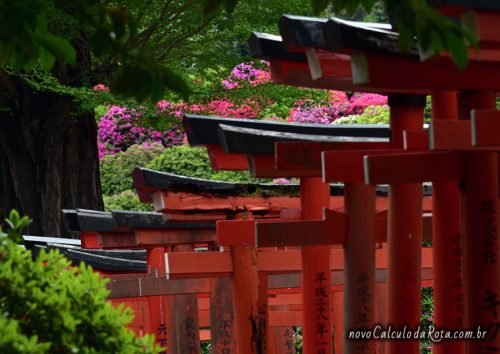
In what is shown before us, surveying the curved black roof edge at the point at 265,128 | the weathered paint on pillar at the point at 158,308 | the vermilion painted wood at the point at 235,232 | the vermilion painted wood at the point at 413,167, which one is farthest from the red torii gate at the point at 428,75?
the weathered paint on pillar at the point at 158,308

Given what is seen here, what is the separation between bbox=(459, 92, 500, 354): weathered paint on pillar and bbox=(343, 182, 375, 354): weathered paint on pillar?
1.38 m

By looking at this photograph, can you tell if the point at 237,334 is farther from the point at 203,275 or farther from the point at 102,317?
the point at 102,317

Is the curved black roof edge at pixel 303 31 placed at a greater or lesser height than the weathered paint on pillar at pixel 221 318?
greater

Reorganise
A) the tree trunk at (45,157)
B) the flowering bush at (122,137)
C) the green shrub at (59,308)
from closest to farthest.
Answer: the green shrub at (59,308)
the tree trunk at (45,157)
the flowering bush at (122,137)

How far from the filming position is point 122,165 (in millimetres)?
24906

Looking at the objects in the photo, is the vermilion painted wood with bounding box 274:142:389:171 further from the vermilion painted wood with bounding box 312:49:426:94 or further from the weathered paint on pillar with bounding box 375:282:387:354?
the weathered paint on pillar with bounding box 375:282:387:354

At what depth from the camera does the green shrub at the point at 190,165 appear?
22297 millimetres

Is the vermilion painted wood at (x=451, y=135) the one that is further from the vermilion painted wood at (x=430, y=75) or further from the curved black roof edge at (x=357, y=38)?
the vermilion painted wood at (x=430, y=75)

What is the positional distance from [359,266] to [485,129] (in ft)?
8.26

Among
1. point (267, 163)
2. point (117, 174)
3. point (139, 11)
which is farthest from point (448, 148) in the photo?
point (117, 174)

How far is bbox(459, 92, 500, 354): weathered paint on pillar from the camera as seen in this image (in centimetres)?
668

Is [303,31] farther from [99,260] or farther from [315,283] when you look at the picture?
[99,260]

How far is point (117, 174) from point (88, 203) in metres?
7.02

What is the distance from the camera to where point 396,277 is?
753 centimetres
